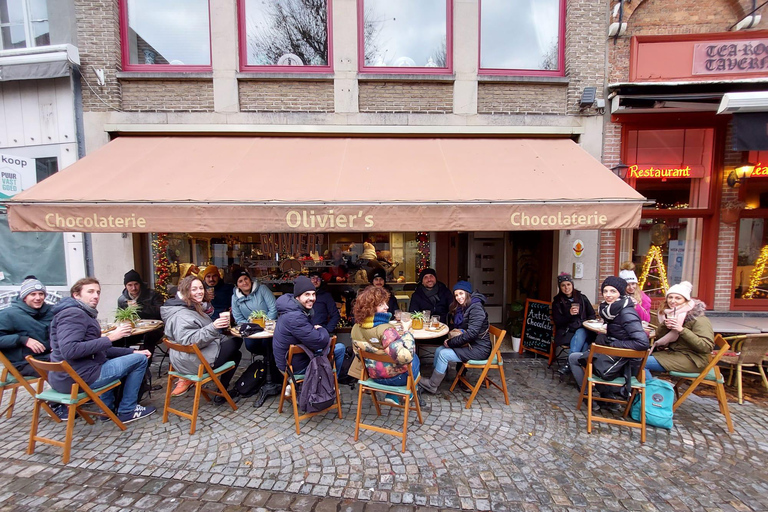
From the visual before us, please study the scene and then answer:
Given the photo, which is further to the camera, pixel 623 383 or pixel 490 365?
pixel 490 365

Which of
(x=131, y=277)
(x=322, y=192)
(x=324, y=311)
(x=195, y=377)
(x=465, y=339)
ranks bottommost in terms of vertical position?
(x=195, y=377)

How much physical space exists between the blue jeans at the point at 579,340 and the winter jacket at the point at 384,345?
9.24 ft

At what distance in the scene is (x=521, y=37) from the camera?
5.95 m

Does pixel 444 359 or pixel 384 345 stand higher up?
pixel 384 345

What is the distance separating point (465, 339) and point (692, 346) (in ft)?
7.73

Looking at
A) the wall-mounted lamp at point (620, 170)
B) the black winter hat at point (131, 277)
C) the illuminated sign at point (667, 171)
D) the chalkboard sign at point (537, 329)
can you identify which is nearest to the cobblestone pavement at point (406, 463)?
the chalkboard sign at point (537, 329)

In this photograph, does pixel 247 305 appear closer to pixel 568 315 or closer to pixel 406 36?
pixel 568 315

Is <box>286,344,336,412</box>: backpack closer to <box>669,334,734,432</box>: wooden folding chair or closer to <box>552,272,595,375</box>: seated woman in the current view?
<box>552,272,595,375</box>: seated woman

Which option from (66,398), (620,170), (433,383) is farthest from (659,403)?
(66,398)

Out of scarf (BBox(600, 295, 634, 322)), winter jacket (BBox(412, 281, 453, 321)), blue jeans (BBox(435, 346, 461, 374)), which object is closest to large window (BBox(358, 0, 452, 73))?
winter jacket (BBox(412, 281, 453, 321))

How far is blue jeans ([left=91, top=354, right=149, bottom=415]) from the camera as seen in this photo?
11.9 feet

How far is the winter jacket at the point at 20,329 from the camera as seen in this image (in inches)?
141

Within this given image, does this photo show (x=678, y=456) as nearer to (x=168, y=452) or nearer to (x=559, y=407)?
(x=559, y=407)

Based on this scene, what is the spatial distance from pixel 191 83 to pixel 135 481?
5.58 meters
